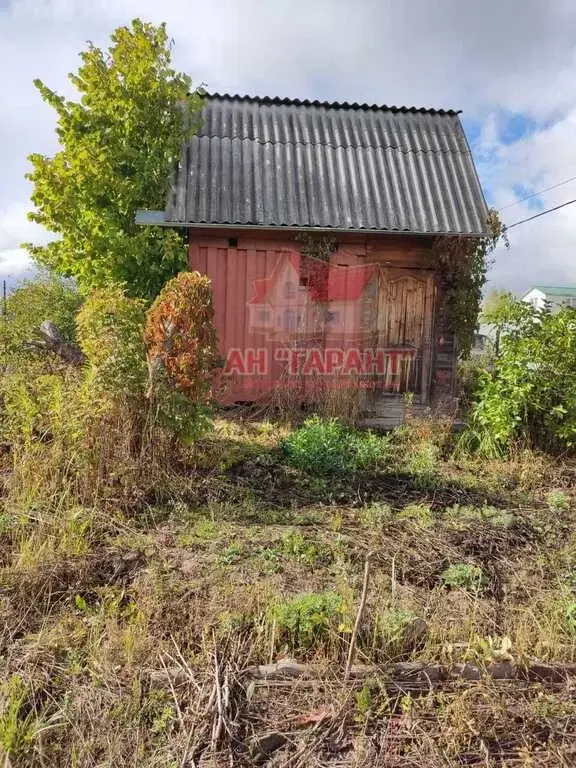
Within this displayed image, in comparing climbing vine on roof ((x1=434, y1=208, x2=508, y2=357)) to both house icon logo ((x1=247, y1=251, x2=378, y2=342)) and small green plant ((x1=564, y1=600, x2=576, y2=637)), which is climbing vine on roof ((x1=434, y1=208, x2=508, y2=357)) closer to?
house icon logo ((x1=247, y1=251, x2=378, y2=342))

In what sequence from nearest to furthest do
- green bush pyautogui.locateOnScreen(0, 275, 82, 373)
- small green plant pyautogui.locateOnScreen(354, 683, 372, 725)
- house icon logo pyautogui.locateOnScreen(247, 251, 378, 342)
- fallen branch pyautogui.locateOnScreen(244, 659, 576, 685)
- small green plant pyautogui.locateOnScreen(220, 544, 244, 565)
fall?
small green plant pyautogui.locateOnScreen(354, 683, 372, 725) → fallen branch pyautogui.locateOnScreen(244, 659, 576, 685) → small green plant pyautogui.locateOnScreen(220, 544, 244, 565) → house icon logo pyautogui.locateOnScreen(247, 251, 378, 342) → green bush pyautogui.locateOnScreen(0, 275, 82, 373)

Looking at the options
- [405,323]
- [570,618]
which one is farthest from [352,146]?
[570,618]

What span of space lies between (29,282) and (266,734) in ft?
38.3

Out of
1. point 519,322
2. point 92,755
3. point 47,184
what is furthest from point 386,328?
Answer: point 92,755

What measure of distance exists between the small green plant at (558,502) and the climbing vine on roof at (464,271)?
12.3 feet

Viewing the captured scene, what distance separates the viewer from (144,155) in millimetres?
9125

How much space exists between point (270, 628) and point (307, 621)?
21 centimetres

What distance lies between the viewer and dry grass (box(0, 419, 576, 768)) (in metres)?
2.32

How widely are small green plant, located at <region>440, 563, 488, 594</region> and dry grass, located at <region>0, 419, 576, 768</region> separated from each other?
0.02 m

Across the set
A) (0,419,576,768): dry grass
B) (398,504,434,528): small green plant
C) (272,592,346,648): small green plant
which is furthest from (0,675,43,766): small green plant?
(398,504,434,528): small green plant

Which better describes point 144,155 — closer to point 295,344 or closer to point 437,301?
point 295,344

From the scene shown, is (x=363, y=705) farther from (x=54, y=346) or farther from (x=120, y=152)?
(x=120, y=152)

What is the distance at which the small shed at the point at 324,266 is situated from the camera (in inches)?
318

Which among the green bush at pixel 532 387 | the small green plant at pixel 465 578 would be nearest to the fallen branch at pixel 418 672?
the small green plant at pixel 465 578
